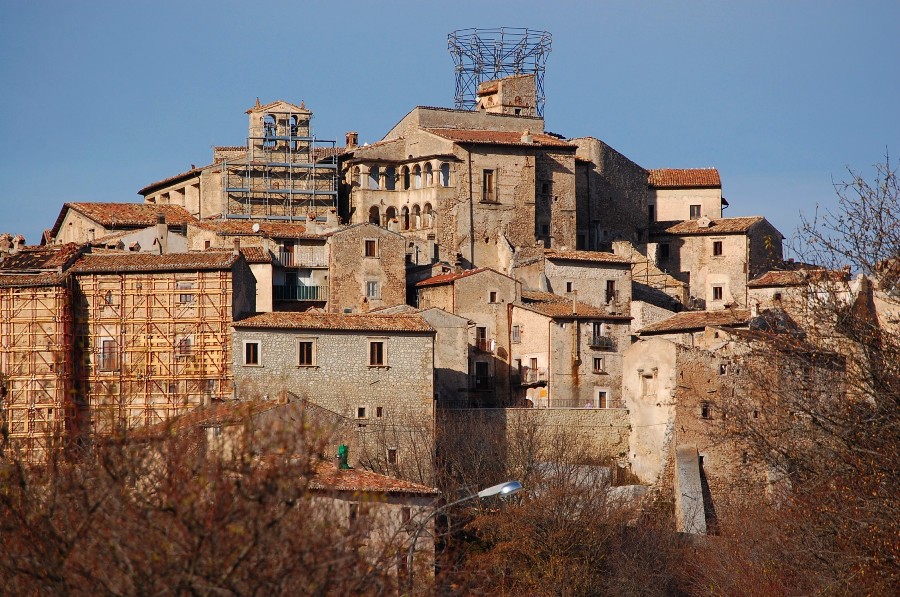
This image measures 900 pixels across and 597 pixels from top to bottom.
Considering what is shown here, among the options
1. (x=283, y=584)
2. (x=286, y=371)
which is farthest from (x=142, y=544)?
(x=286, y=371)

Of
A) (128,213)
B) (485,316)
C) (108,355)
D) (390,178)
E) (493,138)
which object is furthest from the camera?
(390,178)

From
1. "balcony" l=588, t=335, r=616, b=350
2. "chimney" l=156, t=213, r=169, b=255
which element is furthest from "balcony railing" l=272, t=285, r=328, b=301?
"balcony" l=588, t=335, r=616, b=350

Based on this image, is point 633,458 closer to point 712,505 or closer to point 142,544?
point 712,505

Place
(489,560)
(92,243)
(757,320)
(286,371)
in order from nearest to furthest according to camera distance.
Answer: (489,560)
(286,371)
(757,320)
(92,243)

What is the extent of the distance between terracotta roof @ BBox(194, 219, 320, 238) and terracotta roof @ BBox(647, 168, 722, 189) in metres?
20.4

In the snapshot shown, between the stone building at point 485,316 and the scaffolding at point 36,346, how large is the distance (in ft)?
50.7

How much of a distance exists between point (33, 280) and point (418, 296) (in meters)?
16.9

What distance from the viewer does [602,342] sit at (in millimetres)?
61469

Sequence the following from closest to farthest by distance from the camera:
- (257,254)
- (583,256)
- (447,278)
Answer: (257,254), (447,278), (583,256)

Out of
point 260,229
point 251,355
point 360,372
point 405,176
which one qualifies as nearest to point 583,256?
point 405,176

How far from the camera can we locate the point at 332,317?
53.1m

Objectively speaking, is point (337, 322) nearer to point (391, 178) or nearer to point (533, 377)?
point (533, 377)

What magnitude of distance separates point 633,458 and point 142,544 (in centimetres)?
3988

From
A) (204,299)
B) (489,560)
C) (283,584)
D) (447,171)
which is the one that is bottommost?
(489,560)
